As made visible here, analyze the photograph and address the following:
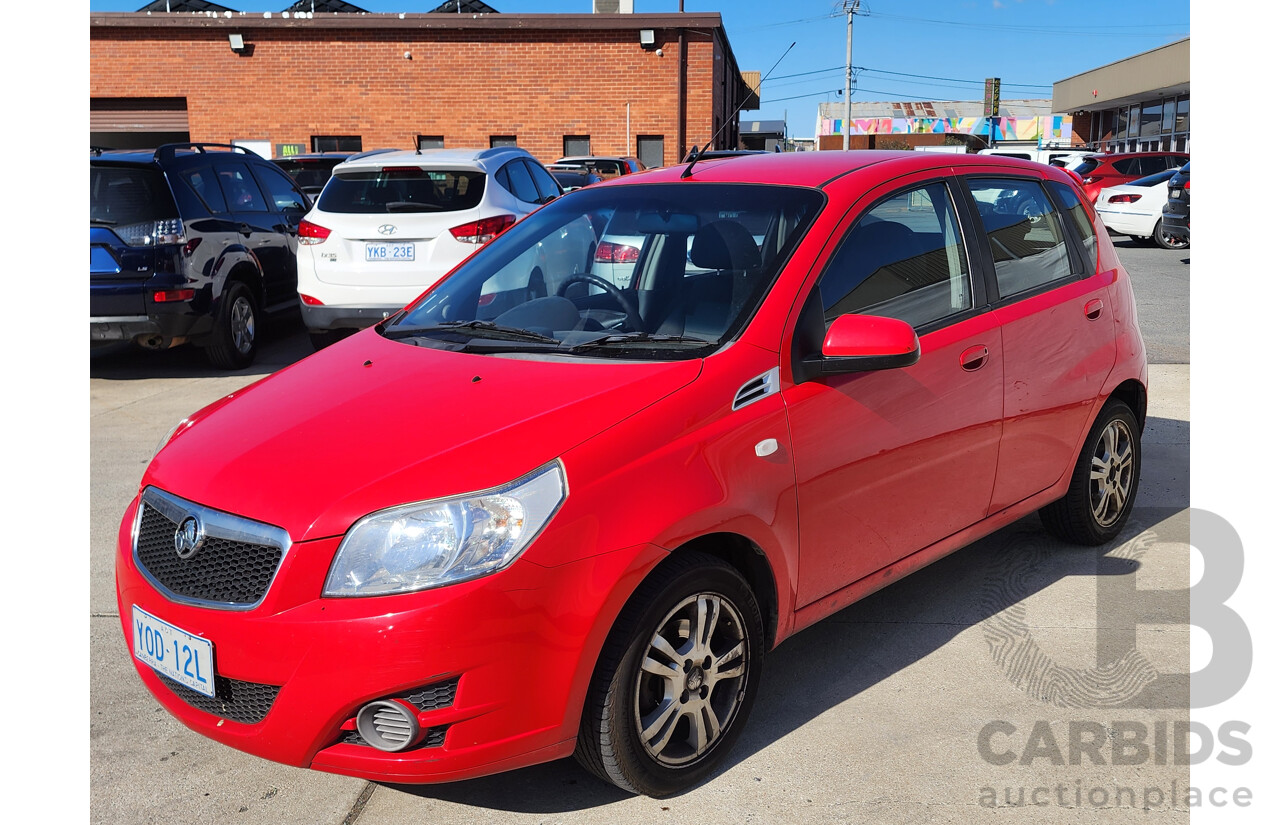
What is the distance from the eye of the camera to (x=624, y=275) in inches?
141

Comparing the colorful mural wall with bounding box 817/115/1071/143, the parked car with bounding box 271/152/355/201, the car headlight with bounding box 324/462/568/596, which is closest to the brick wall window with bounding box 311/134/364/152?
the parked car with bounding box 271/152/355/201

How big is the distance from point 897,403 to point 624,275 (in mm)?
1013

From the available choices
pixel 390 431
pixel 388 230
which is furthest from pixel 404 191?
pixel 390 431

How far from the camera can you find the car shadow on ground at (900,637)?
293 cm

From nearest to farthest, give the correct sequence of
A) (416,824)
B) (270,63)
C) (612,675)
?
(612,675) < (416,824) < (270,63)

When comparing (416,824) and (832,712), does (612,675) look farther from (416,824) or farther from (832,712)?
(832,712)

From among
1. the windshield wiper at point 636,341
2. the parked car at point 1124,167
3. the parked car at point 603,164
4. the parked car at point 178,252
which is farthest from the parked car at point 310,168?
the parked car at point 1124,167

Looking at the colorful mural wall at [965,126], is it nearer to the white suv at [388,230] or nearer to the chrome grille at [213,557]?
the white suv at [388,230]

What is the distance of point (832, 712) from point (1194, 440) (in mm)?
4125

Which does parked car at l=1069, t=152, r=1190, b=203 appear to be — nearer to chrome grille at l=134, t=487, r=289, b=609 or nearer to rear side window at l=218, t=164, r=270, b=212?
rear side window at l=218, t=164, r=270, b=212

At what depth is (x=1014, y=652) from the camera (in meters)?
3.70

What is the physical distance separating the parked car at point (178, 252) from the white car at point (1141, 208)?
1561 cm

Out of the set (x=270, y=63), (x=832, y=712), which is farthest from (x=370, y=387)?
(x=270, y=63)

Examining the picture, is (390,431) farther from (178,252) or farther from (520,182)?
(520,182)
